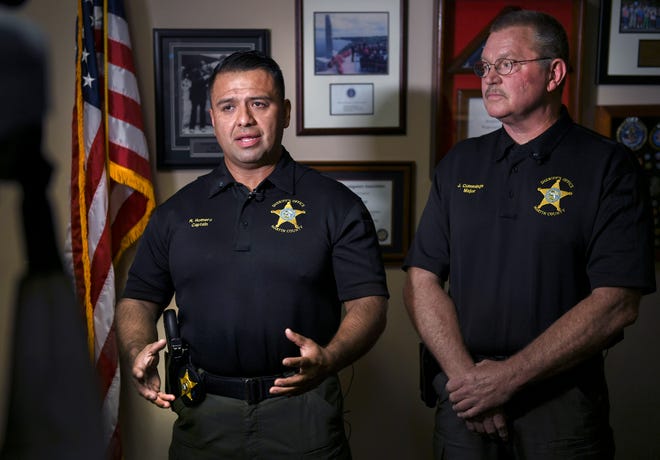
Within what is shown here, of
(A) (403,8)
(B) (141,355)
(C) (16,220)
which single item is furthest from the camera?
(A) (403,8)

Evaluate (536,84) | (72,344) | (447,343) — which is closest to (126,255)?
(447,343)

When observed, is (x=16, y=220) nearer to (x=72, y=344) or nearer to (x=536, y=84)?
(x=72, y=344)

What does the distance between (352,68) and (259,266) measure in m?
1.16

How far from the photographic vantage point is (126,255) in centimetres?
255

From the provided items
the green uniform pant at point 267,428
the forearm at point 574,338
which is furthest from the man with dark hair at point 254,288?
the forearm at point 574,338

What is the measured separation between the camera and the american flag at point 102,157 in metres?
2.29

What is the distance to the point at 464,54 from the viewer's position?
8.25 feet

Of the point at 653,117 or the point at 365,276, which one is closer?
the point at 365,276

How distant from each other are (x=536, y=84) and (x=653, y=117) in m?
1.13

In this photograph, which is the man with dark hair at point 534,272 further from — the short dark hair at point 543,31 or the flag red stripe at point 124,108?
the flag red stripe at point 124,108

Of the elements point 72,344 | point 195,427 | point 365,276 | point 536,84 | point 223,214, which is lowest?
point 195,427

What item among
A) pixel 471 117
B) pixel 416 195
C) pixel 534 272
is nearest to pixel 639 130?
pixel 471 117

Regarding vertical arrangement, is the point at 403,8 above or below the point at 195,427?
above

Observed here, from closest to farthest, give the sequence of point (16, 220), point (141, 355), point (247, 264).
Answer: point (16, 220) → point (141, 355) → point (247, 264)
